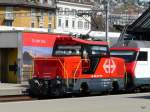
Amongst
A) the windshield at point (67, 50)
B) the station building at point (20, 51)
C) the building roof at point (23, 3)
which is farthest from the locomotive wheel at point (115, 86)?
the building roof at point (23, 3)

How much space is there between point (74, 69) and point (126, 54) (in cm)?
570

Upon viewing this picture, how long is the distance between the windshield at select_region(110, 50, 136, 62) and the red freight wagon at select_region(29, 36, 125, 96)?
1999 mm

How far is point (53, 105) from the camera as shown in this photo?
20906 mm

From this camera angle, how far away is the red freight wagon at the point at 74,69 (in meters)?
26.2

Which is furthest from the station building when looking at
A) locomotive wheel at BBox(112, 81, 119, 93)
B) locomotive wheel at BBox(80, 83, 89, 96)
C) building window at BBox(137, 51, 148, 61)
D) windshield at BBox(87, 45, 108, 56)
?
locomotive wheel at BBox(80, 83, 89, 96)

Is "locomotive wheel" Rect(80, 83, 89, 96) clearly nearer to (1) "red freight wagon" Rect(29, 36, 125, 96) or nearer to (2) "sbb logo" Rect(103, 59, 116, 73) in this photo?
(1) "red freight wagon" Rect(29, 36, 125, 96)

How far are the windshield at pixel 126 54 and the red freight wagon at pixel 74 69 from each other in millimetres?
1999

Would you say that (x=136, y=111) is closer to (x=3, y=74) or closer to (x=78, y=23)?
(x=3, y=74)

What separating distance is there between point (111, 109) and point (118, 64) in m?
10.2

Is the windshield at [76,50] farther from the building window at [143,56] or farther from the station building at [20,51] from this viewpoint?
the station building at [20,51]

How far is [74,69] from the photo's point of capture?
26.5 metres

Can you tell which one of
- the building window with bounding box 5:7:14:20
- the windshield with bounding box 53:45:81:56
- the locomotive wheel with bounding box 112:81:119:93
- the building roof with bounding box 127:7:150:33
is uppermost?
the building window with bounding box 5:7:14:20

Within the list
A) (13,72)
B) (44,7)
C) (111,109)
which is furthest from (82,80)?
(44,7)

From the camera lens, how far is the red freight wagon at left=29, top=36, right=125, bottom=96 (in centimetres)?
2625
